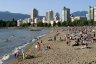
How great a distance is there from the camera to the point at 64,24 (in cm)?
16462

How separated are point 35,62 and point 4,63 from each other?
10.5 feet

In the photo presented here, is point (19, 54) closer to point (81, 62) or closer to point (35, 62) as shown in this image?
point (35, 62)

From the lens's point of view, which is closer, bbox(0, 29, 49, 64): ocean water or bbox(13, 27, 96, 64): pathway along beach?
bbox(13, 27, 96, 64): pathway along beach

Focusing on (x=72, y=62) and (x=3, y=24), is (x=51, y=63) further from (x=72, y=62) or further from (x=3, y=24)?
(x=3, y=24)

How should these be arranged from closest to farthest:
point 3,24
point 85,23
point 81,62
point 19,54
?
point 81,62
point 19,54
point 85,23
point 3,24

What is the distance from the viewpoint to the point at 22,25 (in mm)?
188875

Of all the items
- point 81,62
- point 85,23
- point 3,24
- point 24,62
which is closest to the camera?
point 81,62

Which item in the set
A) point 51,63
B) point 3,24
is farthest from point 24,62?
point 3,24

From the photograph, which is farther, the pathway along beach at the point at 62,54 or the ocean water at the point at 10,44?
the ocean water at the point at 10,44

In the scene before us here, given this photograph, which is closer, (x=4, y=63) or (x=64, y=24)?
(x=4, y=63)

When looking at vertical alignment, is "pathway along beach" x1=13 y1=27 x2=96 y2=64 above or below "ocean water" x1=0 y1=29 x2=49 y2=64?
above

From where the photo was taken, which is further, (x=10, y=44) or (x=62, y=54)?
(x=10, y=44)

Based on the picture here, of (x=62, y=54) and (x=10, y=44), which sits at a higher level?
(x=62, y=54)

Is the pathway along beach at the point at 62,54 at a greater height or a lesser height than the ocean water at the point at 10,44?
greater
